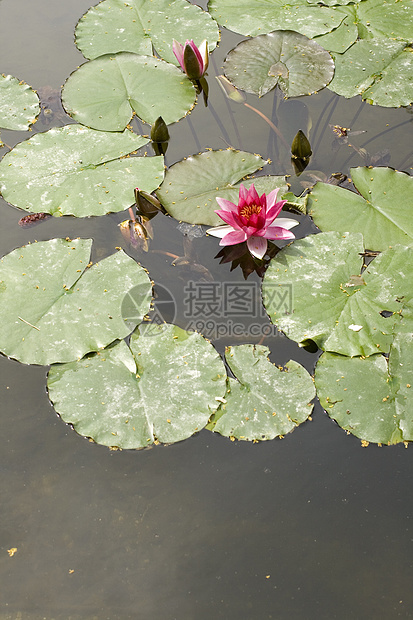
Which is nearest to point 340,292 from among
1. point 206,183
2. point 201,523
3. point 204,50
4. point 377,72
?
point 206,183

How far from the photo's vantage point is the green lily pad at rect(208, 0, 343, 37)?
13.7 feet

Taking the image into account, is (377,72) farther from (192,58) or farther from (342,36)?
(192,58)

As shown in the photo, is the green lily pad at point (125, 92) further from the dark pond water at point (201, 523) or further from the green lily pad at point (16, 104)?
the dark pond water at point (201, 523)

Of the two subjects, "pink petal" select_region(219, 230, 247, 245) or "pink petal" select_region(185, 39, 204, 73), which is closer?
"pink petal" select_region(219, 230, 247, 245)

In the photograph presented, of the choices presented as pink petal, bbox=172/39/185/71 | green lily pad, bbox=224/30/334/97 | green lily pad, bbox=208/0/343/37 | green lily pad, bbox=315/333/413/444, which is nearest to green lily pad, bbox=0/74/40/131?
pink petal, bbox=172/39/185/71

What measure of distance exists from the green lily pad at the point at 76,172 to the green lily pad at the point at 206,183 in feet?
0.44

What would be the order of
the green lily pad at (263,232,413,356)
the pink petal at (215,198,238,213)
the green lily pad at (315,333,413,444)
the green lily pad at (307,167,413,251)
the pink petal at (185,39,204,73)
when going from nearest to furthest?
the green lily pad at (315,333,413,444)
the green lily pad at (263,232,413,356)
the pink petal at (215,198,238,213)
the green lily pad at (307,167,413,251)
the pink petal at (185,39,204,73)

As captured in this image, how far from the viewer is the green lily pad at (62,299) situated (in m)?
2.64

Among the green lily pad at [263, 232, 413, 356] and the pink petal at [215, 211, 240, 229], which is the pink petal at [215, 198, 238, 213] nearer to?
the pink petal at [215, 211, 240, 229]

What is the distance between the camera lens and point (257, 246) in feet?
9.83

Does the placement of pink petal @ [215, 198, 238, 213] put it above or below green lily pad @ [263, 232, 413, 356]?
above

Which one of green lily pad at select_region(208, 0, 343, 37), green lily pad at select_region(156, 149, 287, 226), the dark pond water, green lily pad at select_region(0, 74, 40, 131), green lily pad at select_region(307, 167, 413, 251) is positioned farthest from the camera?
green lily pad at select_region(208, 0, 343, 37)

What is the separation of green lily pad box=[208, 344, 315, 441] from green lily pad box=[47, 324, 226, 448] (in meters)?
0.08

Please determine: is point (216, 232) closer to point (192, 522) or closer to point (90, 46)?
point (192, 522)
